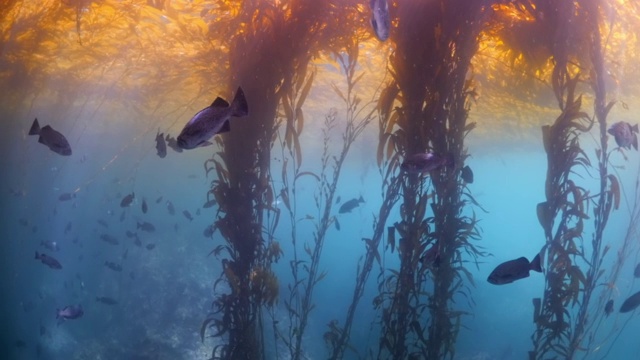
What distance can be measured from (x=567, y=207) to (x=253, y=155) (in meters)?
5.64

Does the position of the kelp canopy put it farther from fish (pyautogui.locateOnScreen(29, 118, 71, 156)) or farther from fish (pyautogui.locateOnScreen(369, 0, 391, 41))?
fish (pyautogui.locateOnScreen(29, 118, 71, 156))

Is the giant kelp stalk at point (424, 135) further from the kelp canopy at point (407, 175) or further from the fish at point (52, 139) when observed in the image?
the fish at point (52, 139)

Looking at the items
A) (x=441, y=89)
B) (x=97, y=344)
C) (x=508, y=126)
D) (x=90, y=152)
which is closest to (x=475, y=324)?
(x=508, y=126)

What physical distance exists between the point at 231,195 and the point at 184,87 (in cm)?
1446

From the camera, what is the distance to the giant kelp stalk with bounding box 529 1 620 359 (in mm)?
6449

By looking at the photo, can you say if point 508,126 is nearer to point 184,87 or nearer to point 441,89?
point 184,87

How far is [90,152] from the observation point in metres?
55.2

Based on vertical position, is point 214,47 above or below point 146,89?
below

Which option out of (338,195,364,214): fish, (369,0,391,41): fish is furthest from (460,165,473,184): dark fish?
(338,195,364,214): fish

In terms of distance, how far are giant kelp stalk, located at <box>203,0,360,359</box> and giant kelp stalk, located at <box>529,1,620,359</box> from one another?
14.7 ft

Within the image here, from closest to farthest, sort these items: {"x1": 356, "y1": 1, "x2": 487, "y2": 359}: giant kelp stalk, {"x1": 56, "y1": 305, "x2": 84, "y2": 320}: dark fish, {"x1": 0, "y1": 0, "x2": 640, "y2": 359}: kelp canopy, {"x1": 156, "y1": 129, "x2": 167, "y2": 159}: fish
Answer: {"x1": 356, "y1": 1, "x2": 487, "y2": 359}: giant kelp stalk → {"x1": 0, "y1": 0, "x2": 640, "y2": 359}: kelp canopy → {"x1": 156, "y1": 129, "x2": 167, "y2": 159}: fish → {"x1": 56, "y1": 305, "x2": 84, "y2": 320}: dark fish

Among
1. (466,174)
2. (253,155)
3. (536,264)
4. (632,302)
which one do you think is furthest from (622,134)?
(253,155)

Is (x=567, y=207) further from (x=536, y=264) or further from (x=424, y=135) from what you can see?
(x=424, y=135)

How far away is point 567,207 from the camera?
685 cm
